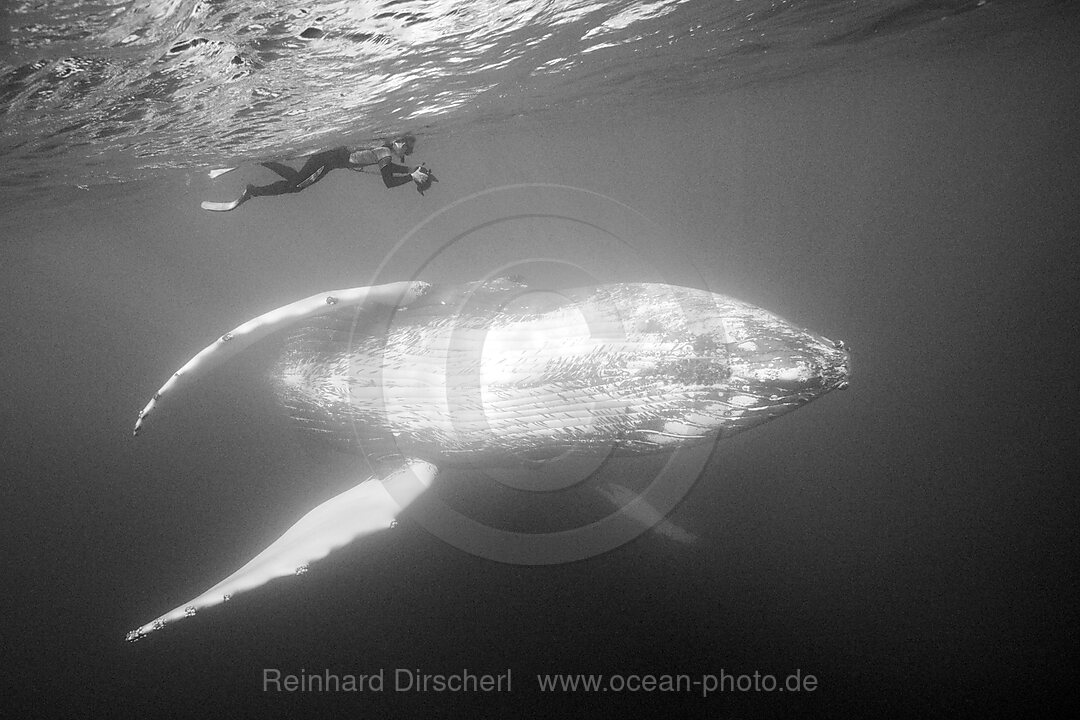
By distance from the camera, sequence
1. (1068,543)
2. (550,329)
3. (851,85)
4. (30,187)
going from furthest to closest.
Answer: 1. (851,85)
2. (30,187)
3. (1068,543)
4. (550,329)

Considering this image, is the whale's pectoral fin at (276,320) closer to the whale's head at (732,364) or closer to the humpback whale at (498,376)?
the humpback whale at (498,376)

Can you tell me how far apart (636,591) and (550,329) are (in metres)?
9.05

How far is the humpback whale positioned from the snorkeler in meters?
5.14

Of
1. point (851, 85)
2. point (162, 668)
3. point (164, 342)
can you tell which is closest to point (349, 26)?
point (162, 668)

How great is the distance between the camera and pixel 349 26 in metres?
8.37

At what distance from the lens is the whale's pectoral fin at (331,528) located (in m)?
2.84

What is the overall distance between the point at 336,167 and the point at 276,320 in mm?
7401

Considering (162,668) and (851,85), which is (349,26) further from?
(851,85)

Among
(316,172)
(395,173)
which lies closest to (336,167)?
(316,172)

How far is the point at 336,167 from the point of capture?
8922 mm
